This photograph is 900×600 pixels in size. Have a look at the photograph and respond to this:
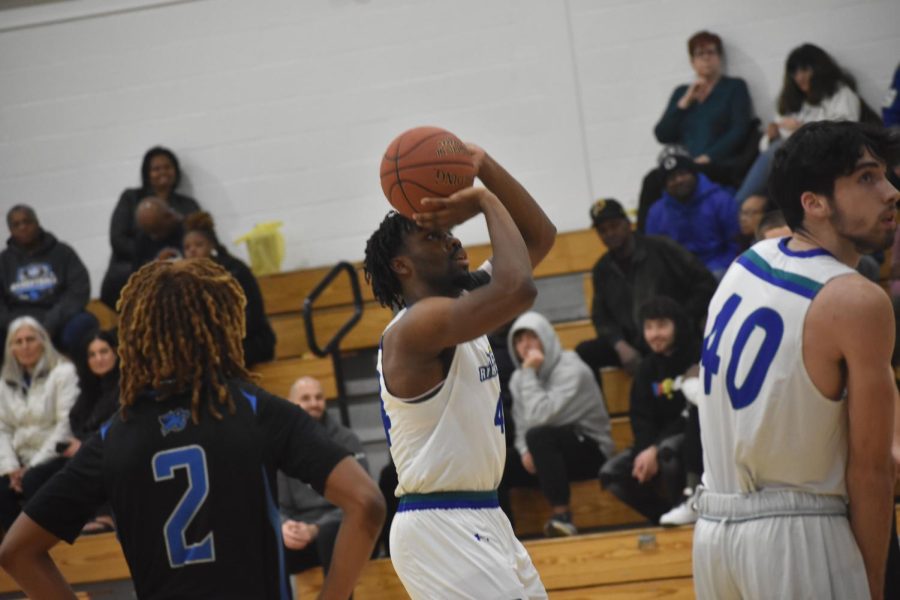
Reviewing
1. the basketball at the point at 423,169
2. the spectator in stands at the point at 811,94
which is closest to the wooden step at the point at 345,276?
the spectator in stands at the point at 811,94

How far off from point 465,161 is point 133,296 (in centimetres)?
100

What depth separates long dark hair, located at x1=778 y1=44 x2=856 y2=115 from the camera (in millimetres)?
9266

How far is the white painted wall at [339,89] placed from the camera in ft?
33.0

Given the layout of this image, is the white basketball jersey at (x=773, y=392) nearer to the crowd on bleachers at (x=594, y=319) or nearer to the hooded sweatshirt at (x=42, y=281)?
the crowd on bleachers at (x=594, y=319)

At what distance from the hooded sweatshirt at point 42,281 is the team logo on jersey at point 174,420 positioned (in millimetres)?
6885

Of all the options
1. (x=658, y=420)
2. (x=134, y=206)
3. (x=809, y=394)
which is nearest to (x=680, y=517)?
(x=658, y=420)

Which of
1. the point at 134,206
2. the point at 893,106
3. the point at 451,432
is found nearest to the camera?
the point at 451,432

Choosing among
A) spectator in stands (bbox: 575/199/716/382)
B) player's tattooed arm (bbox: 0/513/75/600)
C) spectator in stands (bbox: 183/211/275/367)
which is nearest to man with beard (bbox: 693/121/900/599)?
player's tattooed arm (bbox: 0/513/75/600)

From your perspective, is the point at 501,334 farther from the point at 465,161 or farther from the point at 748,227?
the point at 465,161

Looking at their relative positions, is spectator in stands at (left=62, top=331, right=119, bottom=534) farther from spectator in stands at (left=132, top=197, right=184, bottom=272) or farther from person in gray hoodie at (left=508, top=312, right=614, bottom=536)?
person in gray hoodie at (left=508, top=312, right=614, bottom=536)

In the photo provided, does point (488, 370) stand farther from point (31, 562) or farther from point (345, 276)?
point (345, 276)

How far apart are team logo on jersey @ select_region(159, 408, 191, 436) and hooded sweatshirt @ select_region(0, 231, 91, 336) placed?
6.88m

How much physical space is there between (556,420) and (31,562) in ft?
14.2

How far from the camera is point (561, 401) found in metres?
6.76
